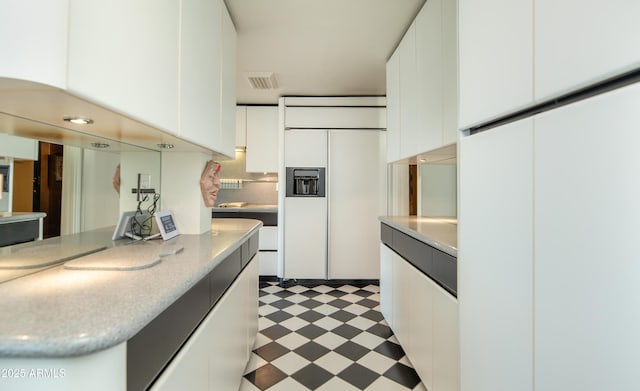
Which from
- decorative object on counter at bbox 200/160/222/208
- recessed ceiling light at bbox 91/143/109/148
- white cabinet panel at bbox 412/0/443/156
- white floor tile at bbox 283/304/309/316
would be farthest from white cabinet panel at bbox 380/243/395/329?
recessed ceiling light at bbox 91/143/109/148

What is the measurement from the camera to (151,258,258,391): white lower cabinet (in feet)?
2.91

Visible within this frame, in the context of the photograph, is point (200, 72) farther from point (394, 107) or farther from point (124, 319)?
point (394, 107)

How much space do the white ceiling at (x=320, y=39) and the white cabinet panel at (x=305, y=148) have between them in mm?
539

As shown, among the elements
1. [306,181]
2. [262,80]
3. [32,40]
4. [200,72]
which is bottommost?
[306,181]

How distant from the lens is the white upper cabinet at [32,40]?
1.99ft

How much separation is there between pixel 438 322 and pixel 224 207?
311 centimetres

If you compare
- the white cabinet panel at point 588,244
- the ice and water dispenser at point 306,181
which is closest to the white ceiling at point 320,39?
the ice and water dispenser at point 306,181

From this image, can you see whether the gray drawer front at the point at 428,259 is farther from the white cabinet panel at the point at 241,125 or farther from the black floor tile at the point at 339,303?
the white cabinet panel at the point at 241,125

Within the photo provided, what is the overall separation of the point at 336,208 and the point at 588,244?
123 inches

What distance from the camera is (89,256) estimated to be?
3.65ft

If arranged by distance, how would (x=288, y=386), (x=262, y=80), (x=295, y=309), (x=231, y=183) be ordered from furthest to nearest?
(x=231, y=183) → (x=262, y=80) → (x=295, y=309) → (x=288, y=386)

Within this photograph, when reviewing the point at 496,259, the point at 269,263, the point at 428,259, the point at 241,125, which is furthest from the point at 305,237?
the point at 496,259

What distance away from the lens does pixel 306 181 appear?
372cm

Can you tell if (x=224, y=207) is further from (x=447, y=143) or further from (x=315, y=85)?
(x=447, y=143)
